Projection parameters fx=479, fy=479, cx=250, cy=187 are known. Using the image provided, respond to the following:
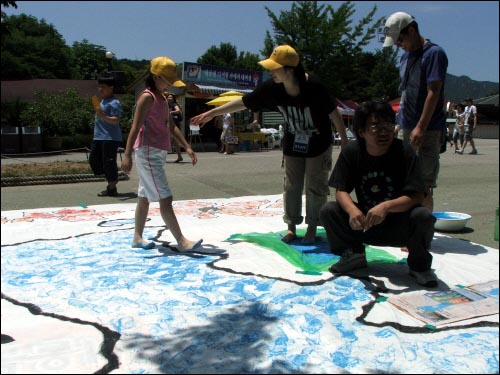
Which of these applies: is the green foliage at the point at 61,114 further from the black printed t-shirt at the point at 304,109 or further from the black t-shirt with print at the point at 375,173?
the black t-shirt with print at the point at 375,173

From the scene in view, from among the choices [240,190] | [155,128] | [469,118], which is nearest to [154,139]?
[155,128]

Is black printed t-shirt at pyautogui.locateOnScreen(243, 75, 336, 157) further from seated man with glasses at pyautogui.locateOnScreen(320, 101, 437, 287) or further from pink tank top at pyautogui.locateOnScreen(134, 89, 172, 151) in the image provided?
pink tank top at pyautogui.locateOnScreen(134, 89, 172, 151)

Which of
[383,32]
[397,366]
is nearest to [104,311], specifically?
[397,366]

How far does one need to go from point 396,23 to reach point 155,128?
1.85 metres

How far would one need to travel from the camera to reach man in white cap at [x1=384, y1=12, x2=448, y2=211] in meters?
3.31

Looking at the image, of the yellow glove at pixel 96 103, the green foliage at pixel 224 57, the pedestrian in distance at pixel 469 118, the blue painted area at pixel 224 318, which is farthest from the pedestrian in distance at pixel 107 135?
the green foliage at pixel 224 57

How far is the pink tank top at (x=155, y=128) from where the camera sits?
3381 mm

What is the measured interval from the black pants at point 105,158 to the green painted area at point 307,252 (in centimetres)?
276

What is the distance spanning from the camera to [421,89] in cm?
346


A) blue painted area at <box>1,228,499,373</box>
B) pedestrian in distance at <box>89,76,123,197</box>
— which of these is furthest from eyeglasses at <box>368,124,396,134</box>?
pedestrian in distance at <box>89,76,123,197</box>

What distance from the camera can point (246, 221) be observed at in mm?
4578

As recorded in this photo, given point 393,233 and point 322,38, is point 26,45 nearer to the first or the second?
point 393,233

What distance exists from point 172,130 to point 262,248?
1147mm

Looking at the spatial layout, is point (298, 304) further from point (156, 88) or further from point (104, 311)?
point (156, 88)
